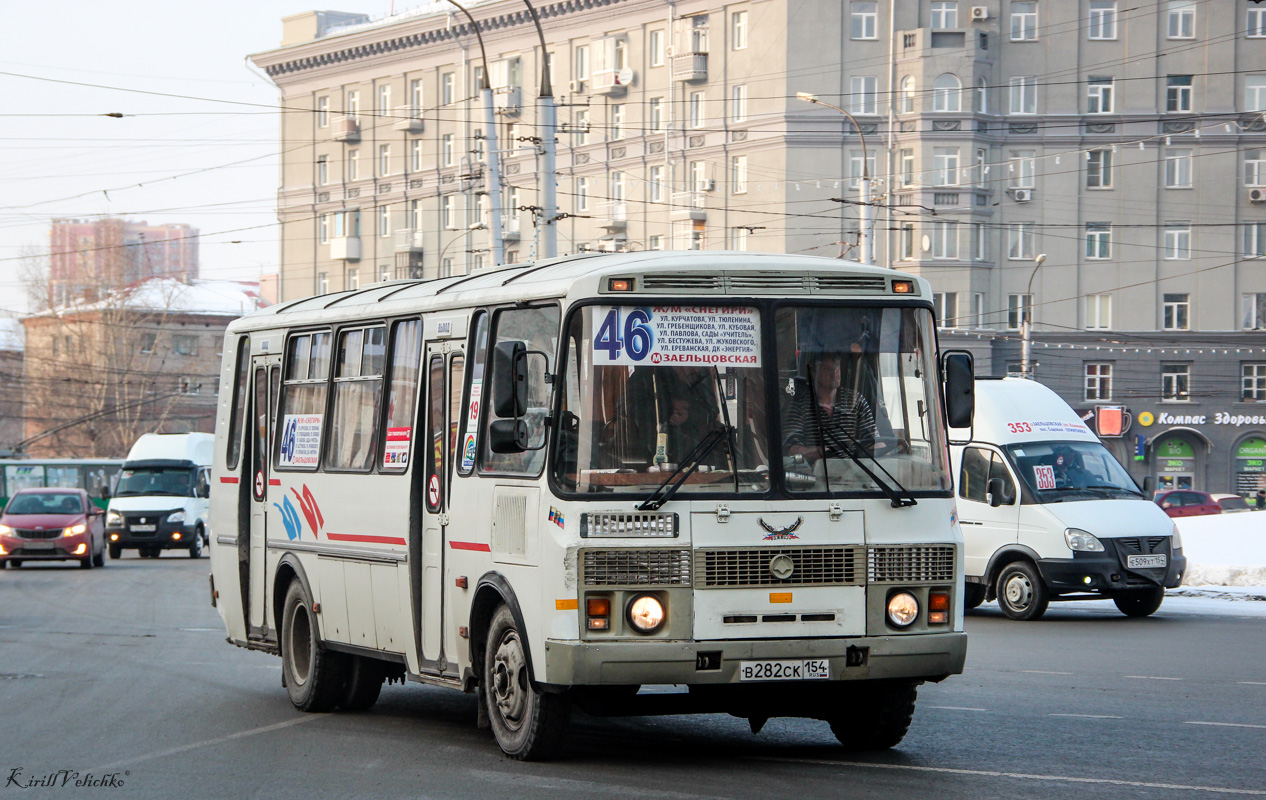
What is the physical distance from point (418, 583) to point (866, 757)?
2.84 meters

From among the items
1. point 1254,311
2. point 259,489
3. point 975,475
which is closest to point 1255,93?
point 1254,311

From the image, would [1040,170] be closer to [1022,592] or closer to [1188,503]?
[1188,503]

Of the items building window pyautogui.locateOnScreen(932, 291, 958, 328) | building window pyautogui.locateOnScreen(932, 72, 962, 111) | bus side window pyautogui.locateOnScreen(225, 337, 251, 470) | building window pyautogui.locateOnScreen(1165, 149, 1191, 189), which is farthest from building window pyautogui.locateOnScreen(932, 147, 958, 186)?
bus side window pyautogui.locateOnScreen(225, 337, 251, 470)

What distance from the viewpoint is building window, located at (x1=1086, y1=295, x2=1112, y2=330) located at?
219 ft

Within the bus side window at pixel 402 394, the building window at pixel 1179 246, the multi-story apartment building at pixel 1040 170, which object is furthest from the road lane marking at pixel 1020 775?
the building window at pixel 1179 246

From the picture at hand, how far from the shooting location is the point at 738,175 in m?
67.5

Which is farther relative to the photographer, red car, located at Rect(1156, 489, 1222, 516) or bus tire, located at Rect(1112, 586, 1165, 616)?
red car, located at Rect(1156, 489, 1222, 516)

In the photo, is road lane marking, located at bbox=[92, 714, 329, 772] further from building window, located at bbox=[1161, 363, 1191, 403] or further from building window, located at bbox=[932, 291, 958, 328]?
building window, located at bbox=[1161, 363, 1191, 403]

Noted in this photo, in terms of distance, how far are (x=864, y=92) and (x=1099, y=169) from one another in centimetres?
908

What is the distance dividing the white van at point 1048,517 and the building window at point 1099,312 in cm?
4666

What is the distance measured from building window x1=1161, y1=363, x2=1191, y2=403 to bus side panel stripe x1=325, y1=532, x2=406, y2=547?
5836 cm

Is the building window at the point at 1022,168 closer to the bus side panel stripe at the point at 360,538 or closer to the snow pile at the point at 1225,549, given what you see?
the snow pile at the point at 1225,549

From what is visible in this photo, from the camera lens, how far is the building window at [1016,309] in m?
66.1

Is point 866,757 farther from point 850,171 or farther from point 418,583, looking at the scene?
point 850,171
